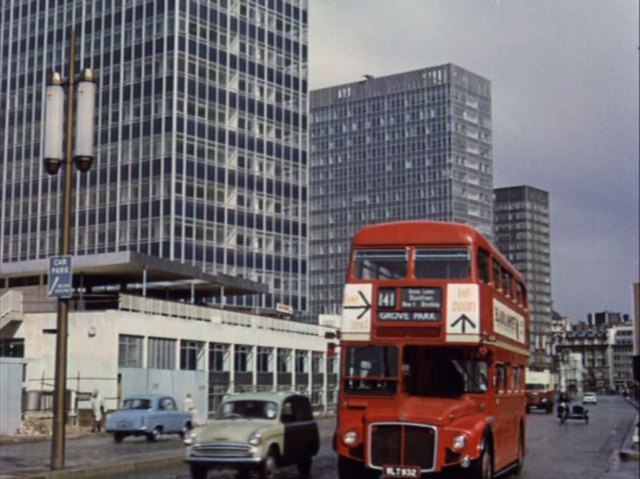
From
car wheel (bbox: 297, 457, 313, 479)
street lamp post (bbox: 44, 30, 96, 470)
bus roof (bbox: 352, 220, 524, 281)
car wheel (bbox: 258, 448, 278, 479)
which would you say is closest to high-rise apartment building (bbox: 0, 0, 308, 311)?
street lamp post (bbox: 44, 30, 96, 470)

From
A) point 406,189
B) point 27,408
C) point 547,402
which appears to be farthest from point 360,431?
point 406,189

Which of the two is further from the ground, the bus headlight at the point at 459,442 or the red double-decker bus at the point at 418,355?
the red double-decker bus at the point at 418,355

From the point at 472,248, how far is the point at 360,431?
152 inches

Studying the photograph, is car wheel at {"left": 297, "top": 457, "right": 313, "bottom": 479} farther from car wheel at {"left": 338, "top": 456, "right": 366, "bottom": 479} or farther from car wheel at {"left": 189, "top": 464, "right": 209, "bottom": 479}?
car wheel at {"left": 338, "top": 456, "right": 366, "bottom": 479}

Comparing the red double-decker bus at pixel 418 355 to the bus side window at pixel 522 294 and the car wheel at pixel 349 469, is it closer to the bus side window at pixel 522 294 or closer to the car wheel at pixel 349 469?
the car wheel at pixel 349 469

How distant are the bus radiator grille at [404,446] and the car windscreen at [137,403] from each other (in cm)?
1989

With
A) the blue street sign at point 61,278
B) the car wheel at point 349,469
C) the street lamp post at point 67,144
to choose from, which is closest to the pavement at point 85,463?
the street lamp post at point 67,144

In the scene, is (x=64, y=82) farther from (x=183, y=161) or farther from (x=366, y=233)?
(x=183, y=161)

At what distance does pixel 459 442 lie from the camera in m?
17.1

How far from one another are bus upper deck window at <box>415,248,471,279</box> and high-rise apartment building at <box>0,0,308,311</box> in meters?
77.8

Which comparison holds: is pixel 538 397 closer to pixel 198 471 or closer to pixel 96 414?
pixel 96 414

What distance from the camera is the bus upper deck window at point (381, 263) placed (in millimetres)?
18406

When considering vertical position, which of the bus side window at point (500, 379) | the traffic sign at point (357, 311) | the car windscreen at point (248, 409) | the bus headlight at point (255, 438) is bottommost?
the bus headlight at point (255, 438)

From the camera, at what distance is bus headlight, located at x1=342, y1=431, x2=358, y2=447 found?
1788 centimetres
